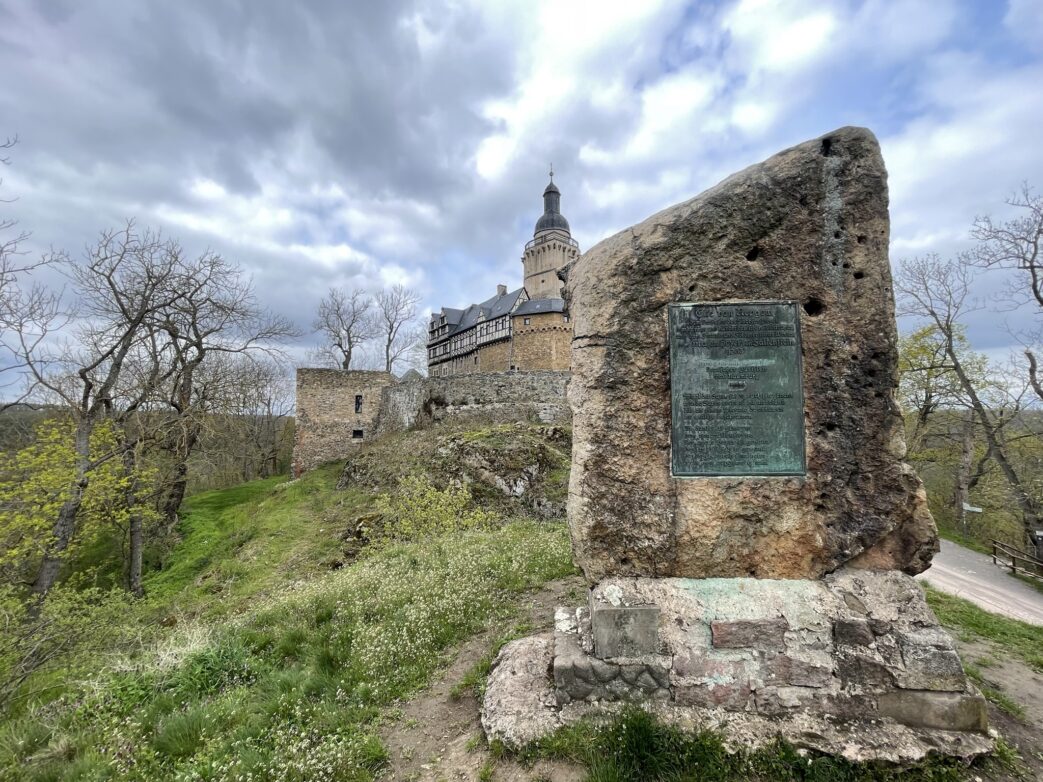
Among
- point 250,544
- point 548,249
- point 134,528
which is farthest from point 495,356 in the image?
point 134,528

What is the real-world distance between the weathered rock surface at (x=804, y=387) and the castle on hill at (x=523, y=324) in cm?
2455

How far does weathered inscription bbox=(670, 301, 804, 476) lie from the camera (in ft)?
10.5

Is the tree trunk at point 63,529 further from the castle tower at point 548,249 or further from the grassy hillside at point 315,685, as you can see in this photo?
the castle tower at point 548,249

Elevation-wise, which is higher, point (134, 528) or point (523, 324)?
point (523, 324)

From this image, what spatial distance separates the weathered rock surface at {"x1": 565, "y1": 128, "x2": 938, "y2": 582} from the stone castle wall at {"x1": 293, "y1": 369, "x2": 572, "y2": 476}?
639 inches

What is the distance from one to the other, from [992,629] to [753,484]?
472 centimetres

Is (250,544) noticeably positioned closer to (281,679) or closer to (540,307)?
(281,679)

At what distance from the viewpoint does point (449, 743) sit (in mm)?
3170

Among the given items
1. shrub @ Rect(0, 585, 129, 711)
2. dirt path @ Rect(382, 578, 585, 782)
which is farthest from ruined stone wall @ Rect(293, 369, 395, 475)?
dirt path @ Rect(382, 578, 585, 782)

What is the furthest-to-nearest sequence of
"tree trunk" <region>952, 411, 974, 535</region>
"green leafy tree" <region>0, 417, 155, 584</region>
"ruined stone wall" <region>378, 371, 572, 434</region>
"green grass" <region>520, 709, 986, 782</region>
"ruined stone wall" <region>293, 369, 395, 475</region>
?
"ruined stone wall" <region>293, 369, 395, 475</region> → "ruined stone wall" <region>378, 371, 572, 434</region> → "tree trunk" <region>952, 411, 974, 535</region> → "green leafy tree" <region>0, 417, 155, 584</region> → "green grass" <region>520, 709, 986, 782</region>

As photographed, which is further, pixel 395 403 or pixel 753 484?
pixel 395 403

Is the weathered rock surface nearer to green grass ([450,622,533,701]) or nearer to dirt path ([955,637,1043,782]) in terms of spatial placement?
dirt path ([955,637,1043,782])

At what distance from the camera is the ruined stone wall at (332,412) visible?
74.4ft

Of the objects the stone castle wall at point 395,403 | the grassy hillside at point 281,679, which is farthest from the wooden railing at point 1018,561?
the stone castle wall at point 395,403
